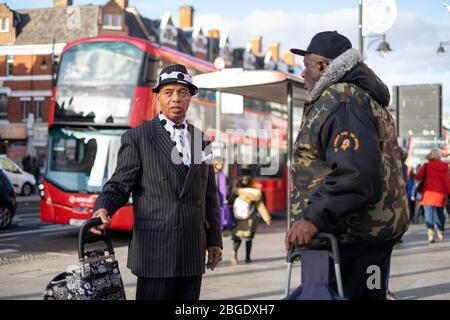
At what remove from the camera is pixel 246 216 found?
34.8 feet

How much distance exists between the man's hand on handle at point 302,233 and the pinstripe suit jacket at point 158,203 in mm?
976

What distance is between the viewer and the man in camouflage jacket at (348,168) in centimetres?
277

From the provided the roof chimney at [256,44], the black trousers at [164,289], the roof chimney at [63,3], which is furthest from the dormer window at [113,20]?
the black trousers at [164,289]

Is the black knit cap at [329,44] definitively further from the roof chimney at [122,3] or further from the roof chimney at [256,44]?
the roof chimney at [256,44]

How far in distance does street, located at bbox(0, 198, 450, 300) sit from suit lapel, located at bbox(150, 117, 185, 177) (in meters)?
3.80

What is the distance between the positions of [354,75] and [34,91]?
40878 mm

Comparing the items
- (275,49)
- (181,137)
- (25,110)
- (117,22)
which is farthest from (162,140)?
(275,49)

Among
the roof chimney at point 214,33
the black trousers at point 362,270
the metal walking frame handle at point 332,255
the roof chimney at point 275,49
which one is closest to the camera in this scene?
the metal walking frame handle at point 332,255

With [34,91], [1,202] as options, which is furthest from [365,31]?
[34,91]

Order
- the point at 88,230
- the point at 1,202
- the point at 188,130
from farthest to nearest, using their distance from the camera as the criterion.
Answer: the point at 1,202 → the point at 188,130 → the point at 88,230

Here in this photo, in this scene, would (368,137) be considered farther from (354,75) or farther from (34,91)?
(34,91)

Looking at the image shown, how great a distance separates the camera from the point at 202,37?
62.8 meters

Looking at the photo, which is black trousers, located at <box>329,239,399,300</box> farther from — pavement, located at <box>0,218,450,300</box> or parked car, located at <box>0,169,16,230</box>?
parked car, located at <box>0,169,16,230</box>

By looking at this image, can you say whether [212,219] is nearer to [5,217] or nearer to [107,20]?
[5,217]
